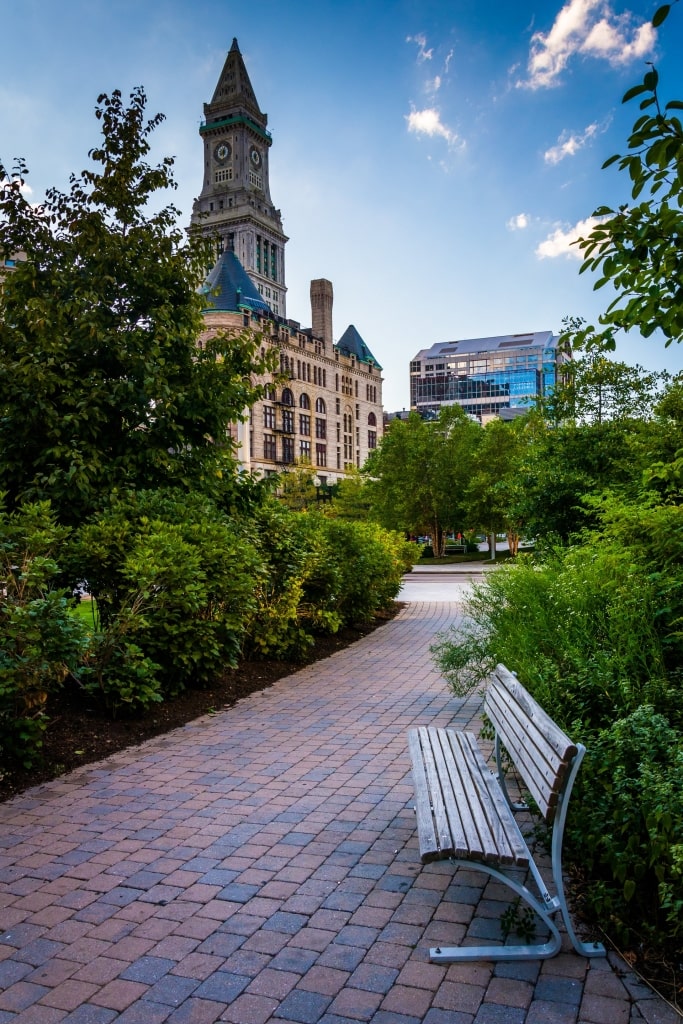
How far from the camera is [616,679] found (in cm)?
452

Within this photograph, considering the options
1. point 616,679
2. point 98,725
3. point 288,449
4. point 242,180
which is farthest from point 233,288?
point 616,679

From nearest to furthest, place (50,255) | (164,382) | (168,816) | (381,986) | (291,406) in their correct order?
(381,986) < (168,816) < (164,382) < (50,255) < (291,406)

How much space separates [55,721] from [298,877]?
319 centimetres

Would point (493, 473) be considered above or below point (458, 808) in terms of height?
above

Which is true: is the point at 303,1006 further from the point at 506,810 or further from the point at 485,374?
the point at 485,374

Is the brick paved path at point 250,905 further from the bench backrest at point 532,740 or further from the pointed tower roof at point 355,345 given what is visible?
the pointed tower roof at point 355,345

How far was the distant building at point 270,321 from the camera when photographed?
81125 millimetres

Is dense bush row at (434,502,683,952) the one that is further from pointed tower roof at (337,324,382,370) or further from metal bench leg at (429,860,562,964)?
pointed tower roof at (337,324,382,370)

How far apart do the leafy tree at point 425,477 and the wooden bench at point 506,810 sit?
39979 mm


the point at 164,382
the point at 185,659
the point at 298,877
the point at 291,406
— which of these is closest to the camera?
the point at 298,877

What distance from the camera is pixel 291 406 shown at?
295 feet

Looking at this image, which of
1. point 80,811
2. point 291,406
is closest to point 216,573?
point 80,811

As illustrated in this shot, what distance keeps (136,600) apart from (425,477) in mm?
40356

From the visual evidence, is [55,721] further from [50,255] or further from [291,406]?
[291,406]
